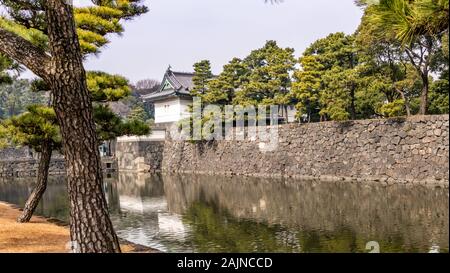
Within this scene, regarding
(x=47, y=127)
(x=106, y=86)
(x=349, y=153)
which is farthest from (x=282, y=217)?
(x=349, y=153)

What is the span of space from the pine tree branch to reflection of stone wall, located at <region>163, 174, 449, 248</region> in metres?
4.71

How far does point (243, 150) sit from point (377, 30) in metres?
19.0

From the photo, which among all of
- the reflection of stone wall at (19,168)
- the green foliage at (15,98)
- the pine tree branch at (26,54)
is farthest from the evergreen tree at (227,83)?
the green foliage at (15,98)

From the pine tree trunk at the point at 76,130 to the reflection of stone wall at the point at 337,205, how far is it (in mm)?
3938

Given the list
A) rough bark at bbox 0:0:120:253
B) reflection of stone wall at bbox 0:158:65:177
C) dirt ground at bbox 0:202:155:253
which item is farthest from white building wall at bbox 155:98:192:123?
rough bark at bbox 0:0:120:253

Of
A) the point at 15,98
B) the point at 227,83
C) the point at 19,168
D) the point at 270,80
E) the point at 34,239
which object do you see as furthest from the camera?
the point at 15,98

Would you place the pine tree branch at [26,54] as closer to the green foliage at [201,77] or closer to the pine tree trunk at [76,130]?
the pine tree trunk at [76,130]

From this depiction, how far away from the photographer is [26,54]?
4.25 m

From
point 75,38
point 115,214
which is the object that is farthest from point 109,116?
point 75,38

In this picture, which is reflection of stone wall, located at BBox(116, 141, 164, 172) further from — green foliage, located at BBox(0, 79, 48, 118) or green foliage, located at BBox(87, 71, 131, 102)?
green foliage, located at BBox(0, 79, 48, 118)

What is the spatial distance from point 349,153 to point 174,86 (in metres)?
15.5

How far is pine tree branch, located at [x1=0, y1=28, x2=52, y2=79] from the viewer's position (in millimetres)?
4207

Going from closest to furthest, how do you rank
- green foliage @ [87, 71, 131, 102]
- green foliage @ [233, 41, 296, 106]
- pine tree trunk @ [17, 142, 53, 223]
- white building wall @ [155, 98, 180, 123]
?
pine tree trunk @ [17, 142, 53, 223], green foliage @ [87, 71, 131, 102], green foliage @ [233, 41, 296, 106], white building wall @ [155, 98, 180, 123]

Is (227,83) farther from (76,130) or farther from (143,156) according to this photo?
(76,130)
